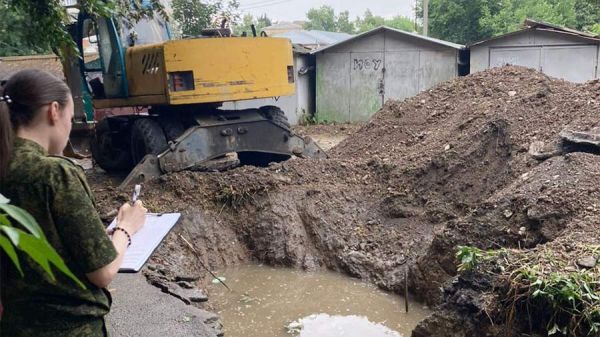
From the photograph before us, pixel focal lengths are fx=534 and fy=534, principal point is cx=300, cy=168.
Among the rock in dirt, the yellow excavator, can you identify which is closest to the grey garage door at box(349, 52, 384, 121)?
the yellow excavator

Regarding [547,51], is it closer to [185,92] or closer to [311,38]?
[185,92]

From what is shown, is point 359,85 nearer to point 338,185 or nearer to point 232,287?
point 338,185

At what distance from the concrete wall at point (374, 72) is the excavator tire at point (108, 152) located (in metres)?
9.80

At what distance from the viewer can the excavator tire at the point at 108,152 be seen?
357 inches

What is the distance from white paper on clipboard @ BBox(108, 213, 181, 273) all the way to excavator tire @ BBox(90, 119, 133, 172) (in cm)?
698

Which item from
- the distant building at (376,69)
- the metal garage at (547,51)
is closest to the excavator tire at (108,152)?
the distant building at (376,69)

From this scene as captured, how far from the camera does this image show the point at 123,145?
9.12m

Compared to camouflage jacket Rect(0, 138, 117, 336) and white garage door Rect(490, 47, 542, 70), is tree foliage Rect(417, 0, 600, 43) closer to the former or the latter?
white garage door Rect(490, 47, 542, 70)

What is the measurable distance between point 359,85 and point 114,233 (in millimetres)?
15922

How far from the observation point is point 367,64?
56.2ft

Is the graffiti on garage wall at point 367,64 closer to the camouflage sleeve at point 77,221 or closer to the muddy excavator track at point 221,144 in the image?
the muddy excavator track at point 221,144

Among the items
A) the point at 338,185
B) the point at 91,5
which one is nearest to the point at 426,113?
the point at 338,185

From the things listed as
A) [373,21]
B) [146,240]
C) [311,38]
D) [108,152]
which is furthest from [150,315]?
[373,21]

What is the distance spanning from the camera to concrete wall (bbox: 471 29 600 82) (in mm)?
13961
